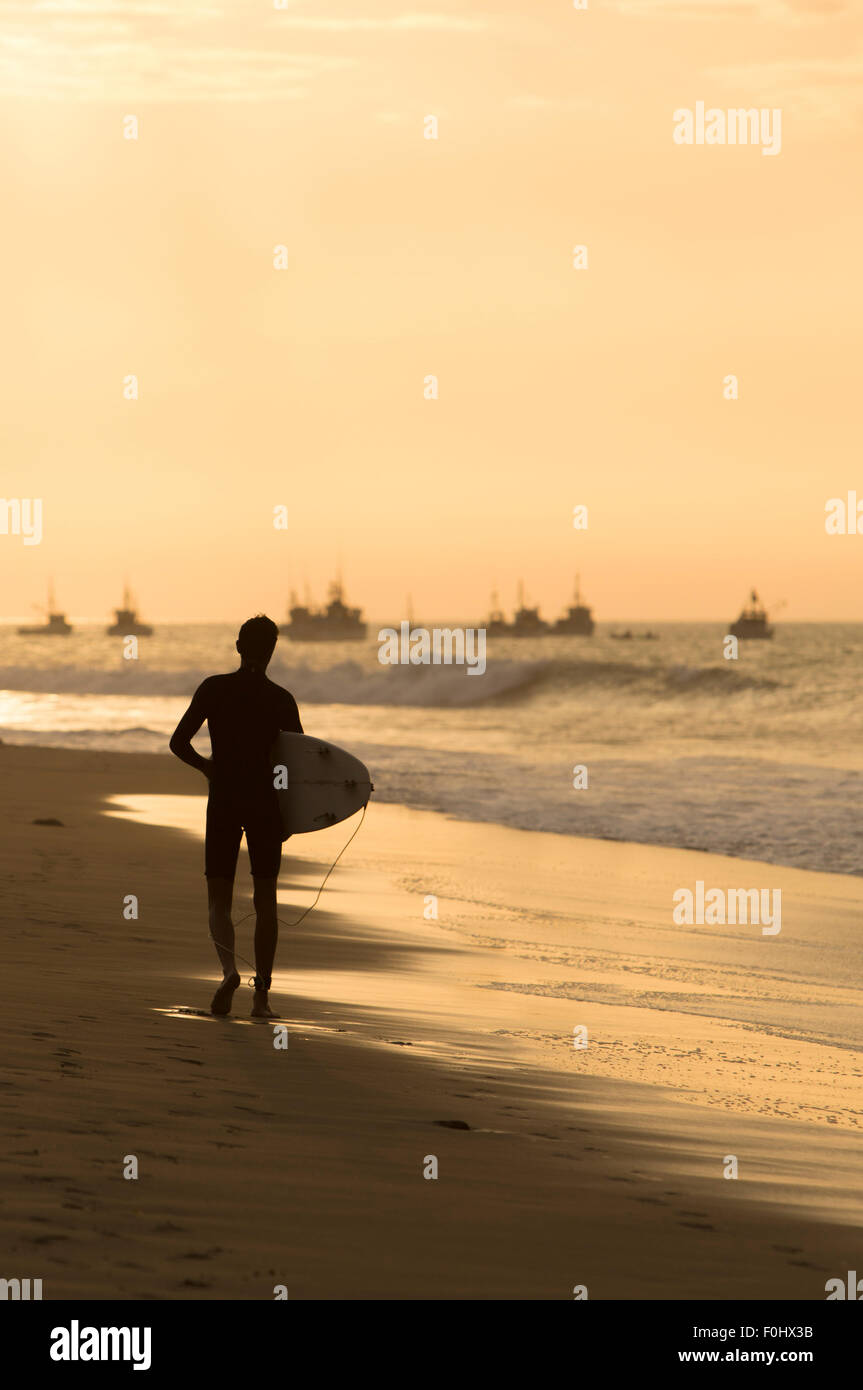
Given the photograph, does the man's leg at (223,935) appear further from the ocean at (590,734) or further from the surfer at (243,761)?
the ocean at (590,734)

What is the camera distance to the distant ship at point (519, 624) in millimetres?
165250

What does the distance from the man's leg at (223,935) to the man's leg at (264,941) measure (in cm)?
13

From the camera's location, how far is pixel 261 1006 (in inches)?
290

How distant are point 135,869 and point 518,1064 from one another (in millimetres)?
7643

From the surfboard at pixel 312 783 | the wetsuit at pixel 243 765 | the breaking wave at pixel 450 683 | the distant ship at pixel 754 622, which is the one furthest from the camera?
the distant ship at pixel 754 622

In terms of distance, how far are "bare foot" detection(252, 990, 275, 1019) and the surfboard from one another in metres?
0.80

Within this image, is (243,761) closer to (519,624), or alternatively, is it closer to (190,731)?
(190,731)

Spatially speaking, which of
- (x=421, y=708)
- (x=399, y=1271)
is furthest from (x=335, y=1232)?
(x=421, y=708)

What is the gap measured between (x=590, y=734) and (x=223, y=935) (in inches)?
1404

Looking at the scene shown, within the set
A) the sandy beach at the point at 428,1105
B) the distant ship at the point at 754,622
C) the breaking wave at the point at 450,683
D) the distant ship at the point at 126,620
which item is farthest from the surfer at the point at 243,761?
the distant ship at the point at 126,620

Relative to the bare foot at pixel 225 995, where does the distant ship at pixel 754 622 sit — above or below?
above

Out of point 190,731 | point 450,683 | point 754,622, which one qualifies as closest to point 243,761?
point 190,731

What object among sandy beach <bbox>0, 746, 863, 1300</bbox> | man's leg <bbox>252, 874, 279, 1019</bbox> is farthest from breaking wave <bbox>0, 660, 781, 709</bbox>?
man's leg <bbox>252, 874, 279, 1019</bbox>
